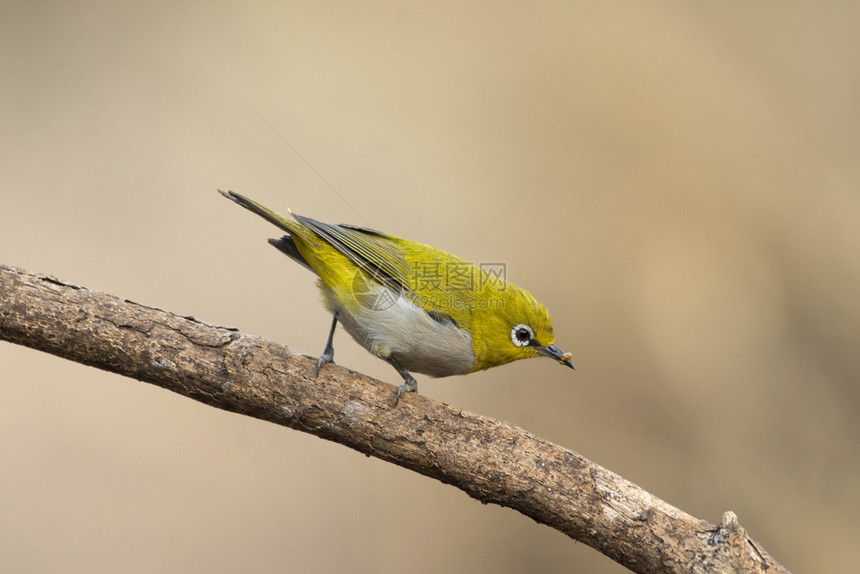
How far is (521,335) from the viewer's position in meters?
4.01

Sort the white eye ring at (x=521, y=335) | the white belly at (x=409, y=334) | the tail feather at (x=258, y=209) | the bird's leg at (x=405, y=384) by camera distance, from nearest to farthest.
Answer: the bird's leg at (x=405, y=384) → the tail feather at (x=258, y=209) → the white belly at (x=409, y=334) → the white eye ring at (x=521, y=335)

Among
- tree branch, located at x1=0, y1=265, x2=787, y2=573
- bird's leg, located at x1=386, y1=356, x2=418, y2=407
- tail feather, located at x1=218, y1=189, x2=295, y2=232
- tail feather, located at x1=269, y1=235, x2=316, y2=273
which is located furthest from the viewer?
tail feather, located at x1=269, y1=235, x2=316, y2=273

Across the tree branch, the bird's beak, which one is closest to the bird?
the bird's beak

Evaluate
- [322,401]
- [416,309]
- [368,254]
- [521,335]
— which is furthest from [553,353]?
[322,401]

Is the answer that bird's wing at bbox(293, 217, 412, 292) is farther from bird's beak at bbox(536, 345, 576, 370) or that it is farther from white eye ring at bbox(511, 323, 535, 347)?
bird's beak at bbox(536, 345, 576, 370)

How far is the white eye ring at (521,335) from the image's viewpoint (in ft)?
13.1

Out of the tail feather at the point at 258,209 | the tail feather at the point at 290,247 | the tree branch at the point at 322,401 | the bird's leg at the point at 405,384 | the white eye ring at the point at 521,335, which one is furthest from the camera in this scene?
the tail feather at the point at 290,247

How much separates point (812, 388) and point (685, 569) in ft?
14.7

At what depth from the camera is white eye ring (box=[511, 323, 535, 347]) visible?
157 inches

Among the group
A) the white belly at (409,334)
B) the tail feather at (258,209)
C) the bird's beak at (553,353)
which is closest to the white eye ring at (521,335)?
the bird's beak at (553,353)

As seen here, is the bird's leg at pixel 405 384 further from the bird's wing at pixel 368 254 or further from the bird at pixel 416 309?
the bird's wing at pixel 368 254

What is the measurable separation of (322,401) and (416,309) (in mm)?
778

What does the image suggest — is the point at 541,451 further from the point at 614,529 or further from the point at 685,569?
the point at 685,569

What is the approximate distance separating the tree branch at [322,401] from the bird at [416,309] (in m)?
0.36
